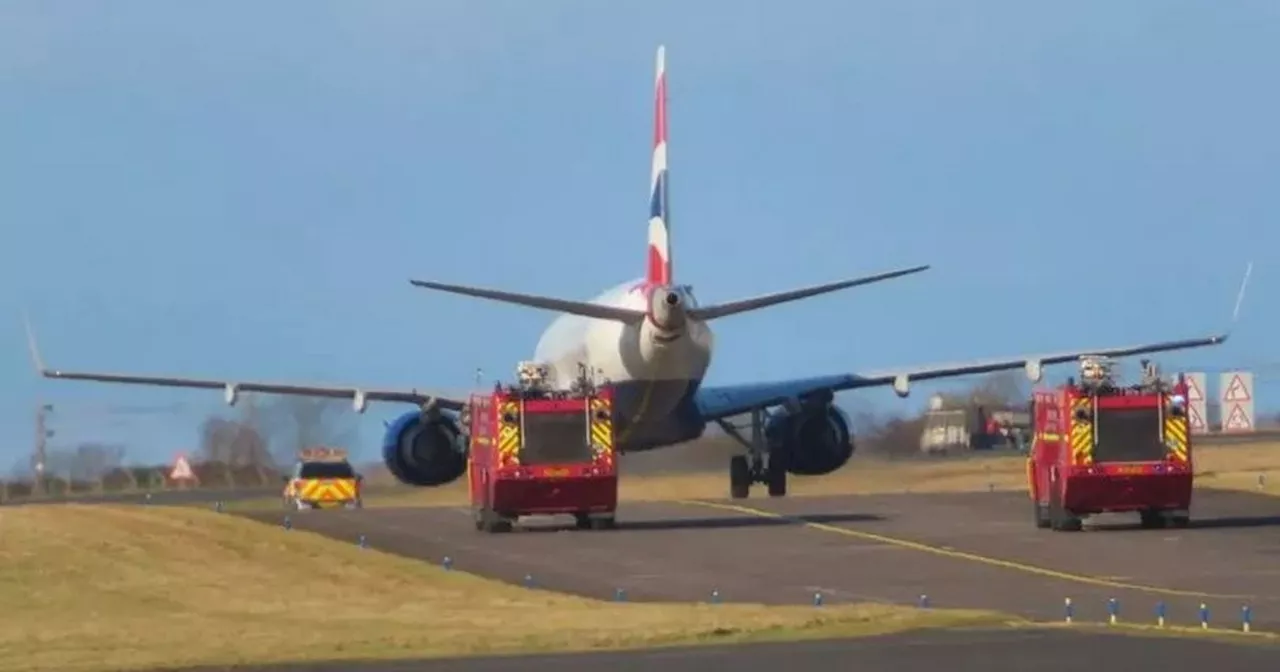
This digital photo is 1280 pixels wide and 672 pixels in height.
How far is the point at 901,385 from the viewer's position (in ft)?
204

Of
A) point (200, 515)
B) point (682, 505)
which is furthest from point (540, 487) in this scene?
point (682, 505)

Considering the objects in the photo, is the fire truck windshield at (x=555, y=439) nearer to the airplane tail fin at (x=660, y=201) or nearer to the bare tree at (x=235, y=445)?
the airplane tail fin at (x=660, y=201)

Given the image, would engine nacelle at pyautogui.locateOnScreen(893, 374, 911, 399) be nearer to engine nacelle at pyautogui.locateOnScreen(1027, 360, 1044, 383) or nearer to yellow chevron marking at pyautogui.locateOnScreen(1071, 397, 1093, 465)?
engine nacelle at pyautogui.locateOnScreen(1027, 360, 1044, 383)

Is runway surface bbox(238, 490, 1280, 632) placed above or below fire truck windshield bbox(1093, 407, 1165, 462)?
below

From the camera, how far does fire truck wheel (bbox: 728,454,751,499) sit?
62.7 m

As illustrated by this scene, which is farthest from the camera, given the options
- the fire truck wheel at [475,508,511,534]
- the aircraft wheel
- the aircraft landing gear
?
the aircraft wheel

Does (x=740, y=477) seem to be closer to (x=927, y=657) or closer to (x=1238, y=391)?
(x=1238, y=391)

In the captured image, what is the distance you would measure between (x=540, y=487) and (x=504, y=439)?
3.37 ft

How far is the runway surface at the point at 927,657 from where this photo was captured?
898 inches

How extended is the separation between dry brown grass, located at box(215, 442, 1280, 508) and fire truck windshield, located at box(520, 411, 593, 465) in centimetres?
1873

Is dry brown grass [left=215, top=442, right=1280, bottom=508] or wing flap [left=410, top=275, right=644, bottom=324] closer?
wing flap [left=410, top=275, right=644, bottom=324]

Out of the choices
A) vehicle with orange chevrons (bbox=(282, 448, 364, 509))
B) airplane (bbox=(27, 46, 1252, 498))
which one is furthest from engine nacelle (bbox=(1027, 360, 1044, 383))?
vehicle with orange chevrons (bbox=(282, 448, 364, 509))

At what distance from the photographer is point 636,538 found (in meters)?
45.7

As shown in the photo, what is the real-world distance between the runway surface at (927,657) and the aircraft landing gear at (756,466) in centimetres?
3600
